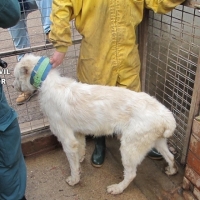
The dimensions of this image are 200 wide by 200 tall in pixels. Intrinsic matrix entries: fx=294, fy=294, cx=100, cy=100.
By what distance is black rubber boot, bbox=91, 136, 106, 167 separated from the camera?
3.12 metres

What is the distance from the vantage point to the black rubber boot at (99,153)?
10.2 ft

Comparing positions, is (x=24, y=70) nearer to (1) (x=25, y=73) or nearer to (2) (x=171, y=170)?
(1) (x=25, y=73)

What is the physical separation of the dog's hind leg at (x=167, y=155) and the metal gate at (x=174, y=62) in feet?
0.47

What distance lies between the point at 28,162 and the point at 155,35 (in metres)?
1.92

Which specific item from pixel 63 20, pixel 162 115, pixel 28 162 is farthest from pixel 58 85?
pixel 28 162

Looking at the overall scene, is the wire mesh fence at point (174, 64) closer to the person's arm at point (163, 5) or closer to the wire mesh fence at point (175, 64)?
the wire mesh fence at point (175, 64)

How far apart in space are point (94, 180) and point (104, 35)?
4.71ft

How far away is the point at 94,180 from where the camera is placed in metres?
2.97

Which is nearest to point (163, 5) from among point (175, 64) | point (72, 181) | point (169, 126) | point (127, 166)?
point (175, 64)

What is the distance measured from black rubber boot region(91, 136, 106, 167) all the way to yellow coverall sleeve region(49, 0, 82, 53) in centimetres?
119

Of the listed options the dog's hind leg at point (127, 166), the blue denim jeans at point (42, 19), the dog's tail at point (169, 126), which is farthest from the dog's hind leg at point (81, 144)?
the blue denim jeans at point (42, 19)

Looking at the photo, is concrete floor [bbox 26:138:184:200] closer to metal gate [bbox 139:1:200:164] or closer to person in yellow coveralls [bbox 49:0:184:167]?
metal gate [bbox 139:1:200:164]

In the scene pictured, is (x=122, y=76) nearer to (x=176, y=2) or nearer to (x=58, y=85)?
(x=58, y=85)

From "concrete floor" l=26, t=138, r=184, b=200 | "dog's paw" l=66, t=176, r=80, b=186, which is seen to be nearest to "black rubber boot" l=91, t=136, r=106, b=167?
"concrete floor" l=26, t=138, r=184, b=200
